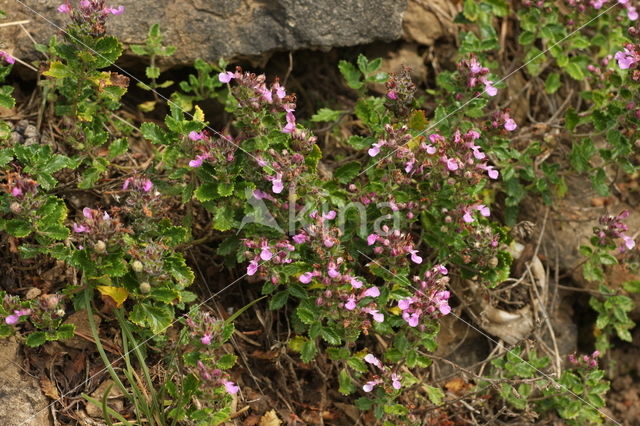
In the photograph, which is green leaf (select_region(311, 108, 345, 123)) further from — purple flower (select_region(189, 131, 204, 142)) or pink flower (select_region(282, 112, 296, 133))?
purple flower (select_region(189, 131, 204, 142))

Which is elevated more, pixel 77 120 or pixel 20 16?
pixel 20 16

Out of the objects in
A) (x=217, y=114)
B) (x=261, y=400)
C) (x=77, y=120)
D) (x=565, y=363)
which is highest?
(x=77, y=120)

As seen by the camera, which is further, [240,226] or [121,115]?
[121,115]

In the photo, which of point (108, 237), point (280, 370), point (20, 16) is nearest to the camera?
point (108, 237)

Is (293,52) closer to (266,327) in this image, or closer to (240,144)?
(240,144)

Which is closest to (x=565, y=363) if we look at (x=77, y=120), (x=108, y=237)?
(x=108, y=237)

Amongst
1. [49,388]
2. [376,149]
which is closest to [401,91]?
[376,149]
